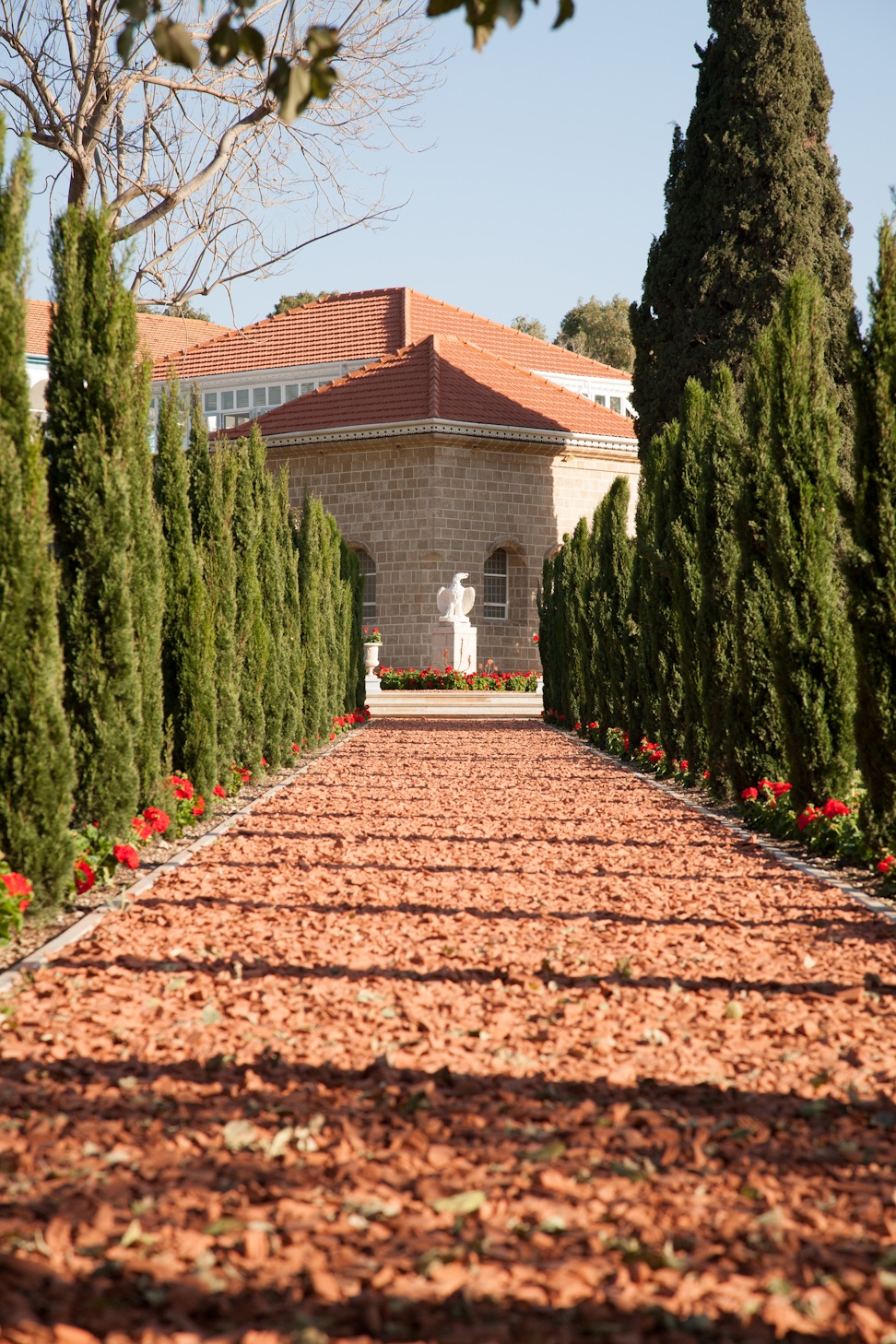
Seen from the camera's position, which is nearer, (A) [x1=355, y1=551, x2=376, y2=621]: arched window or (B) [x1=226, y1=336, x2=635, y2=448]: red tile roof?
(B) [x1=226, y1=336, x2=635, y2=448]: red tile roof

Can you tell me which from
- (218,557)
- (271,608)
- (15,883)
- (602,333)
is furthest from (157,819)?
(602,333)

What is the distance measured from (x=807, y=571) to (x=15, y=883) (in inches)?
221

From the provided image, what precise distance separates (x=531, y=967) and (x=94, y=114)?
15356 mm

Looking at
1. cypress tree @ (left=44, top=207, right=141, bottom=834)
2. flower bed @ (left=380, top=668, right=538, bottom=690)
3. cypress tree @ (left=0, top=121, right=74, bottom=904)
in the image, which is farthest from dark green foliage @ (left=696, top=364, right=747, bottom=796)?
flower bed @ (left=380, top=668, right=538, bottom=690)

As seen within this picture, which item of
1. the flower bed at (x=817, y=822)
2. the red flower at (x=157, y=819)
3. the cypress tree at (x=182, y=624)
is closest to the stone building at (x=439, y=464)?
the flower bed at (x=817, y=822)

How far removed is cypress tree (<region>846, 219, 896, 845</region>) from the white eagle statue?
72.3ft

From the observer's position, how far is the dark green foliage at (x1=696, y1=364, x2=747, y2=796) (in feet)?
34.2

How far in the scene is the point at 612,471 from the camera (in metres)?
32.4

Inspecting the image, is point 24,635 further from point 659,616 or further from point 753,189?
point 753,189

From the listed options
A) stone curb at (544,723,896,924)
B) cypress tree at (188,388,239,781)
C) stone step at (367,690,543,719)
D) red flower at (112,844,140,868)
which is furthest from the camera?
stone step at (367,690,543,719)

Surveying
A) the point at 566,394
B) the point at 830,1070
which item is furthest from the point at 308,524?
the point at 566,394

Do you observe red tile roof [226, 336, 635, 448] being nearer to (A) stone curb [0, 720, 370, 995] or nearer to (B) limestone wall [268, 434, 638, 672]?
(B) limestone wall [268, 434, 638, 672]

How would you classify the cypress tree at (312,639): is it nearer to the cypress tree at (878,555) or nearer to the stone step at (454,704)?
the stone step at (454,704)

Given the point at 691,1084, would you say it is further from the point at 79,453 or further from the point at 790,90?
the point at 790,90
